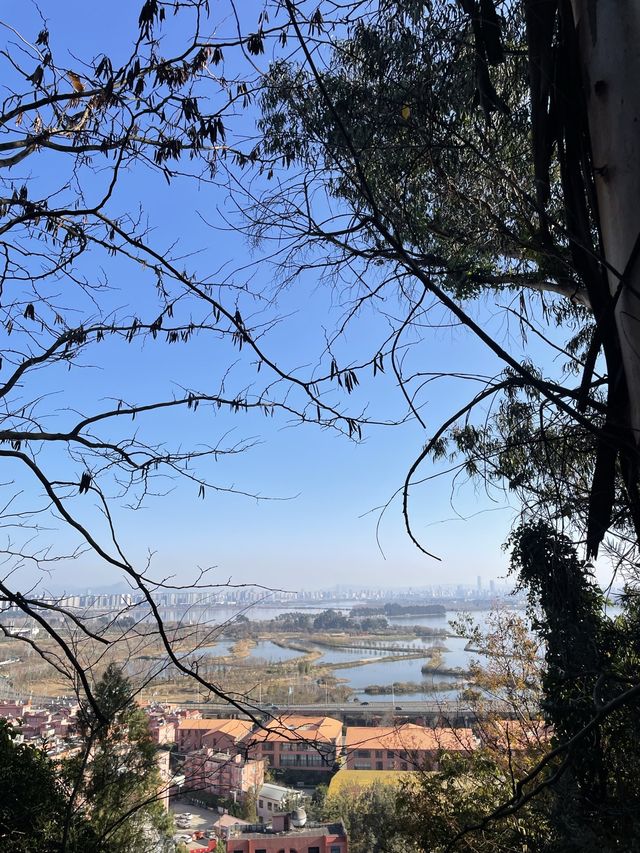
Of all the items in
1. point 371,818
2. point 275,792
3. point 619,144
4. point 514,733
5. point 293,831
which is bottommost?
point 275,792

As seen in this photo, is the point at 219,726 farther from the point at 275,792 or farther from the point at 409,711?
the point at 275,792

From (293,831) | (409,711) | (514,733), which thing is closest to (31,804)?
(514,733)

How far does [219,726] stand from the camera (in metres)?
2.48

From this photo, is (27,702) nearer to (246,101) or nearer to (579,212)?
(246,101)

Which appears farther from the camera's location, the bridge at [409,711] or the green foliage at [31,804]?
the bridge at [409,711]

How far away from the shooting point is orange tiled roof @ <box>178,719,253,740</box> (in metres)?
1.76

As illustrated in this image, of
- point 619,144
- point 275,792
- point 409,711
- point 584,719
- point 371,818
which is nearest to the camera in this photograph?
point 619,144

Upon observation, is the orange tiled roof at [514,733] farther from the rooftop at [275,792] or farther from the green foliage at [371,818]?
the rooftop at [275,792]

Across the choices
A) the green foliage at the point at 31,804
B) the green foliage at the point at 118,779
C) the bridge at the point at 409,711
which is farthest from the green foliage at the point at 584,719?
the green foliage at the point at 31,804

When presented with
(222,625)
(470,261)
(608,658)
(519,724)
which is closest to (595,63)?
(470,261)

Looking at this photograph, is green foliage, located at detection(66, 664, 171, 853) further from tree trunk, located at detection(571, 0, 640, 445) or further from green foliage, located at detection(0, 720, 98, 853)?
tree trunk, located at detection(571, 0, 640, 445)

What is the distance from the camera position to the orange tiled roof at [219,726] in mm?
1759

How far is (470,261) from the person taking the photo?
1.57m

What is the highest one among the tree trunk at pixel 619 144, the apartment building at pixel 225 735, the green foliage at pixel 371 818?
the tree trunk at pixel 619 144
